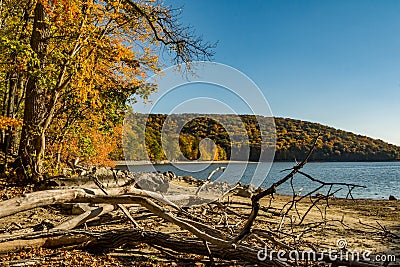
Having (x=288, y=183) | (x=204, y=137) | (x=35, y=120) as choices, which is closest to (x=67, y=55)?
(x=35, y=120)

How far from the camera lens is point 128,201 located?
4.26 metres

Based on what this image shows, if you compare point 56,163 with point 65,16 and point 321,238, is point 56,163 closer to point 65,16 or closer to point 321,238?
point 65,16

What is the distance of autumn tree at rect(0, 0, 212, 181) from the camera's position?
31.6ft

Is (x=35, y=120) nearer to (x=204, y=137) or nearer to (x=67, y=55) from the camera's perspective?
(x=67, y=55)

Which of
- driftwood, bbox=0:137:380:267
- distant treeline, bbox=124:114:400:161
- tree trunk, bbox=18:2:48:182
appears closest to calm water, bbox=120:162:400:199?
distant treeline, bbox=124:114:400:161

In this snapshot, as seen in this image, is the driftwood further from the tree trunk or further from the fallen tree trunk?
the tree trunk

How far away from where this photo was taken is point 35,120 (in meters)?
10.2

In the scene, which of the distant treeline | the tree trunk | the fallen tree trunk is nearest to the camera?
the fallen tree trunk

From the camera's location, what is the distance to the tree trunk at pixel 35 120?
992 cm

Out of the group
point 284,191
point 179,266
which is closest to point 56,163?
point 179,266

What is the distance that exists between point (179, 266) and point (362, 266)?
2.02m

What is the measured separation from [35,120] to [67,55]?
208 centimetres

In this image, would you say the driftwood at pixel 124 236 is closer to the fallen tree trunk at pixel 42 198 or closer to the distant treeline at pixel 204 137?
the fallen tree trunk at pixel 42 198

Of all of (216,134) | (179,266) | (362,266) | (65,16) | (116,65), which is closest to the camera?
(362,266)
